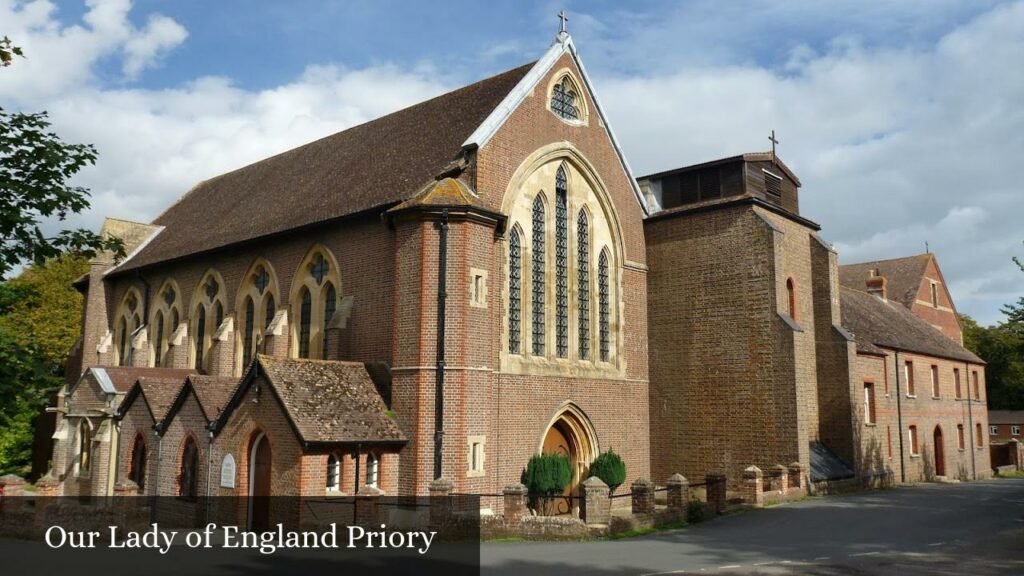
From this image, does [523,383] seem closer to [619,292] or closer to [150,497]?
[619,292]

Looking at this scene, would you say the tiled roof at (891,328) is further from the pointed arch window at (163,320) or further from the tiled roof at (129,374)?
the pointed arch window at (163,320)

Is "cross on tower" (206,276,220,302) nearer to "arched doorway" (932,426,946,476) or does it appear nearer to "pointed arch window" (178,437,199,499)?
"pointed arch window" (178,437,199,499)

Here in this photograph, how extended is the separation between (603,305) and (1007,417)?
5280cm

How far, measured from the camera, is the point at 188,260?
29.8 meters

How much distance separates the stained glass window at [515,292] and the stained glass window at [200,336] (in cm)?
1253

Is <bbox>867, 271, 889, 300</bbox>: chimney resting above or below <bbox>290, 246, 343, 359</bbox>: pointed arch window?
above

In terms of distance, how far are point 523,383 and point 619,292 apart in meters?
5.54

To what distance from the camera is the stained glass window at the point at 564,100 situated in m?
24.7

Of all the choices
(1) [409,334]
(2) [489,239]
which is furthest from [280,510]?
(2) [489,239]

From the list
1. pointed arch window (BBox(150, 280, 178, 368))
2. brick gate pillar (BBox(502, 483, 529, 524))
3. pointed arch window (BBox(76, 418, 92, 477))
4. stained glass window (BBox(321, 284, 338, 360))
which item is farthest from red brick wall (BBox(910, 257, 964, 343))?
pointed arch window (BBox(76, 418, 92, 477))

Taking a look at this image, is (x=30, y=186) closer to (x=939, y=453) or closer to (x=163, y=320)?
(x=163, y=320)

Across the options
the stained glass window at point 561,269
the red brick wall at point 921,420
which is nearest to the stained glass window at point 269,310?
the stained glass window at point 561,269

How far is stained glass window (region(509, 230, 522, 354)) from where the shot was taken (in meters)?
22.5

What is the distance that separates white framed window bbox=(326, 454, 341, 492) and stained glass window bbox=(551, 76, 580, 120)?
471 inches
